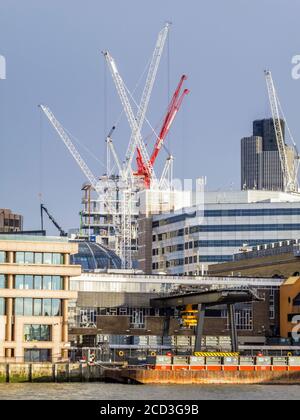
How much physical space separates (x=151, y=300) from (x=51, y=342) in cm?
1817

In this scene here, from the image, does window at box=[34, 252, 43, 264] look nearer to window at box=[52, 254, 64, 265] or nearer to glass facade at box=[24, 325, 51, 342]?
window at box=[52, 254, 64, 265]

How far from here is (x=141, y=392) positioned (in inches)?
4373

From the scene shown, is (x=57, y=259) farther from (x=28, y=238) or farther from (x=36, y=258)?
(x=28, y=238)

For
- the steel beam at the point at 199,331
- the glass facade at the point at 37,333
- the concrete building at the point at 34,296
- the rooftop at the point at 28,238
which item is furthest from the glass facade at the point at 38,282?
the steel beam at the point at 199,331

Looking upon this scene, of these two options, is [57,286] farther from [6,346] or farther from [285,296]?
[285,296]

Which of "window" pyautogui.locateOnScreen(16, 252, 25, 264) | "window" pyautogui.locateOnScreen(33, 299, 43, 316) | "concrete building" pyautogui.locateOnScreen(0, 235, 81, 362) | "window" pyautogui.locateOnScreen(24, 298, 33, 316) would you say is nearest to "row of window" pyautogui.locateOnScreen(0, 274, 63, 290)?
"concrete building" pyautogui.locateOnScreen(0, 235, 81, 362)

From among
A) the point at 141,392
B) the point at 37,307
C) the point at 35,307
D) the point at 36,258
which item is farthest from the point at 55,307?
the point at 141,392

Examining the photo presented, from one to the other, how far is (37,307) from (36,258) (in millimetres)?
4870

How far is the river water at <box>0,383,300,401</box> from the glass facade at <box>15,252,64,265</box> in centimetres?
1850

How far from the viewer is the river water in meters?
105

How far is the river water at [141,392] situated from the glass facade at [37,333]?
16.1 metres

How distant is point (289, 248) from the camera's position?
7303 inches
